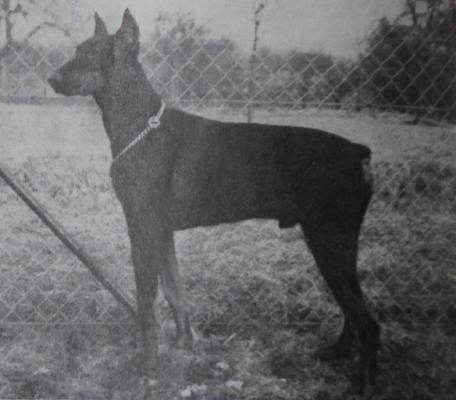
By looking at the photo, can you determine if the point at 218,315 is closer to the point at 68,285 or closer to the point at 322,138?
the point at 68,285

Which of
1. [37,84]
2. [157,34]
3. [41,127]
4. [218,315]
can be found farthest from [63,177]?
[218,315]

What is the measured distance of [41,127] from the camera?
1.82m

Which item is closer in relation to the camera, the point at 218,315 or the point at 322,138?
the point at 322,138

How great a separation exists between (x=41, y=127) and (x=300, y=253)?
105 cm

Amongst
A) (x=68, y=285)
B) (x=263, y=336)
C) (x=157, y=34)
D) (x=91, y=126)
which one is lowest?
(x=263, y=336)

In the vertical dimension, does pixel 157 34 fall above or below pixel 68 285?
above

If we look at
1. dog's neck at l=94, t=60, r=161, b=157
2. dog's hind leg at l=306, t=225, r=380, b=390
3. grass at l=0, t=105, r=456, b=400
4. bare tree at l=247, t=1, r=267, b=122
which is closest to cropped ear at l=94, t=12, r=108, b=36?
dog's neck at l=94, t=60, r=161, b=157

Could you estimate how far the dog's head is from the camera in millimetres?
1597

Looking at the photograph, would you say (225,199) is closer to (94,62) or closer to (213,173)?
(213,173)

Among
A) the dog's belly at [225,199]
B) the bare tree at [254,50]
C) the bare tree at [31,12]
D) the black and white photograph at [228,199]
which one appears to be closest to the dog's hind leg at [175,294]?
the black and white photograph at [228,199]

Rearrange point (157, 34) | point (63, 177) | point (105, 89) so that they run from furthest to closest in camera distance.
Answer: point (63, 177)
point (157, 34)
point (105, 89)

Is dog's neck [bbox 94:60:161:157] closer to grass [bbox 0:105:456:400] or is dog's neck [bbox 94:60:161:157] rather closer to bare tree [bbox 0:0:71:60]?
grass [bbox 0:105:456:400]

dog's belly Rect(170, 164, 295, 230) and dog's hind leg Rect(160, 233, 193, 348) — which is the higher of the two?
dog's belly Rect(170, 164, 295, 230)

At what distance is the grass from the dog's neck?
0.19m
